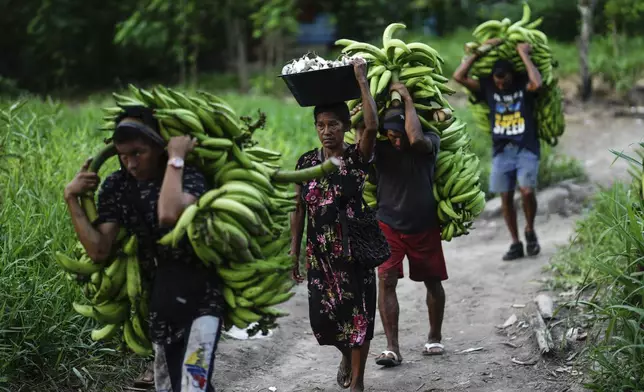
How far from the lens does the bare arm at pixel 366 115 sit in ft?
15.8

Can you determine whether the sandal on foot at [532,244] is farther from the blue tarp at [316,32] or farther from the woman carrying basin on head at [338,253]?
the blue tarp at [316,32]

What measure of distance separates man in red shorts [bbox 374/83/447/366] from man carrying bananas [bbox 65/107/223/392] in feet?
6.45

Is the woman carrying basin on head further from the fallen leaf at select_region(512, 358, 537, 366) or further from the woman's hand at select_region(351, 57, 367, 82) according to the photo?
the fallen leaf at select_region(512, 358, 537, 366)

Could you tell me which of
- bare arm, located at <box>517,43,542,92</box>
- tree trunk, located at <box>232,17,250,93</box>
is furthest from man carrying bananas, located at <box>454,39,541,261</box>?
tree trunk, located at <box>232,17,250,93</box>

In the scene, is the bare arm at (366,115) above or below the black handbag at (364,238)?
above

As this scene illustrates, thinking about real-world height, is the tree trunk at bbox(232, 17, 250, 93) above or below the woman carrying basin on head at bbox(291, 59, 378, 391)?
below

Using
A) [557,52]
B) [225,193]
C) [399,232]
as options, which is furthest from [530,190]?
[557,52]

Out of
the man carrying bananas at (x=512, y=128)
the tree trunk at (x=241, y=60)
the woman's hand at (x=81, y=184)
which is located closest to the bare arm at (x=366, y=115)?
the woman's hand at (x=81, y=184)

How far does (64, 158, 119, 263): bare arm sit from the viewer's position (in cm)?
407

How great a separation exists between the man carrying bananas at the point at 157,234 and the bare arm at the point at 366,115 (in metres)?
1.20

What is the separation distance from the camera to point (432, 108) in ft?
18.9

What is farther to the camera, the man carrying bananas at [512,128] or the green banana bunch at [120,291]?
the man carrying bananas at [512,128]

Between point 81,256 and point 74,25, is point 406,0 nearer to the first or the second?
point 74,25

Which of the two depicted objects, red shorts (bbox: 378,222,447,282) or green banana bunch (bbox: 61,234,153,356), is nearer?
green banana bunch (bbox: 61,234,153,356)
